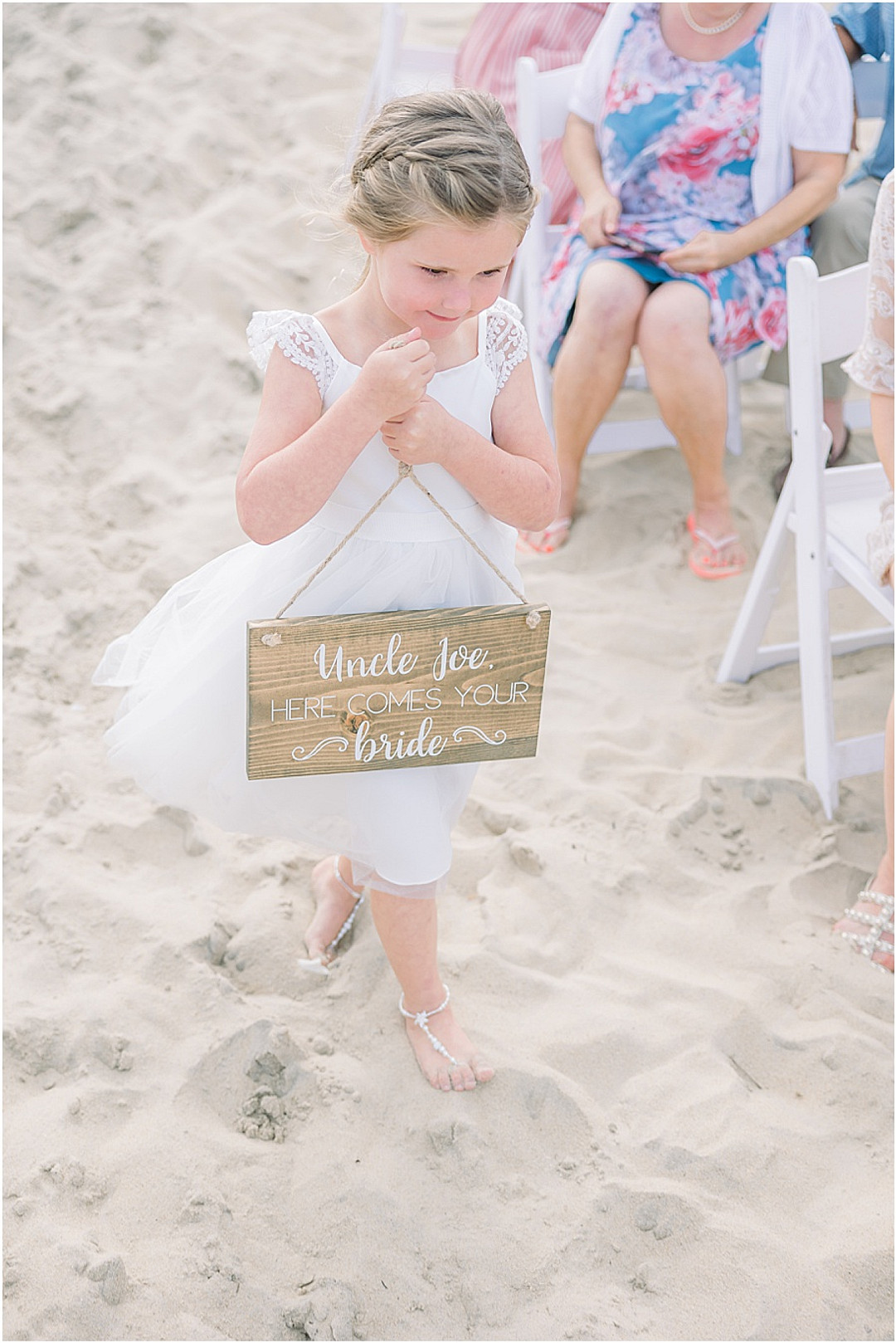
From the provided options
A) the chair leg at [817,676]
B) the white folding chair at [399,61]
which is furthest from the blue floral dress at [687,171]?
the white folding chair at [399,61]

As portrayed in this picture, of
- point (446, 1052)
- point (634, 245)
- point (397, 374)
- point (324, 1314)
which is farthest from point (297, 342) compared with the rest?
point (634, 245)

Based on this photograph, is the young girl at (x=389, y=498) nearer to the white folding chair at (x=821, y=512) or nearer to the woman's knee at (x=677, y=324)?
the white folding chair at (x=821, y=512)

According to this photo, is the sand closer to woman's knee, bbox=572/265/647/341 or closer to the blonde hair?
the blonde hair

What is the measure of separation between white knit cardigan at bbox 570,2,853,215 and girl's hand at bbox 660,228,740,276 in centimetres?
21

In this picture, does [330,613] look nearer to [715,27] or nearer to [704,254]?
[704,254]

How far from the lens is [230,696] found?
1.68 meters

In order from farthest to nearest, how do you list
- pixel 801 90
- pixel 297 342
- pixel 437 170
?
pixel 801 90 < pixel 297 342 < pixel 437 170

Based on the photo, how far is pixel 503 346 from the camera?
163cm

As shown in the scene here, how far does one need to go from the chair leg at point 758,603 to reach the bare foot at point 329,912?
1156 mm

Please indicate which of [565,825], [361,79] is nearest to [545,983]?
[565,825]

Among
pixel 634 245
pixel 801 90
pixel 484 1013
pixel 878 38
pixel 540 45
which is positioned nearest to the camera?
pixel 484 1013

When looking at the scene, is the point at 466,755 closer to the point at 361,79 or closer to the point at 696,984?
the point at 696,984

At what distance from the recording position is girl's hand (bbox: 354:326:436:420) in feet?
4.56

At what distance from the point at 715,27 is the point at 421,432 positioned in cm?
223
